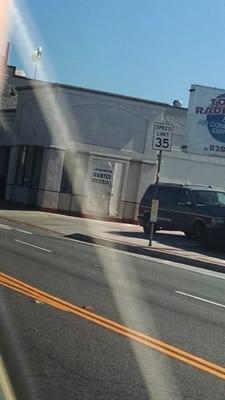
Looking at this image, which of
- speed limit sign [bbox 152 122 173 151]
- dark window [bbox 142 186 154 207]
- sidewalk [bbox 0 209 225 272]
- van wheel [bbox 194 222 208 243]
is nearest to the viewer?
sidewalk [bbox 0 209 225 272]

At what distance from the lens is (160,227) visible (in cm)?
2128

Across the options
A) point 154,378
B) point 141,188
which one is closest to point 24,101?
point 141,188

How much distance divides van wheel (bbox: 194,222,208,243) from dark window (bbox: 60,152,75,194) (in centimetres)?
819

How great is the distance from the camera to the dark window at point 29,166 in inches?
1075

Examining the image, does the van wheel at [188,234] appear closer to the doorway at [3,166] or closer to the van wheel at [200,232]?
the van wheel at [200,232]

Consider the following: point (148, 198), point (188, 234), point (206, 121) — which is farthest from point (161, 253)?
point (206, 121)

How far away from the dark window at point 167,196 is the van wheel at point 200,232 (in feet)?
4.80

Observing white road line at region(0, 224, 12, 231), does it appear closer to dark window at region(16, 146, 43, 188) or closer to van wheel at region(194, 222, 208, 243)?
van wheel at region(194, 222, 208, 243)

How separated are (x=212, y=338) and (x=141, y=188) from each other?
20.3m

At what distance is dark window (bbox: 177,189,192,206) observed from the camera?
2038 centimetres

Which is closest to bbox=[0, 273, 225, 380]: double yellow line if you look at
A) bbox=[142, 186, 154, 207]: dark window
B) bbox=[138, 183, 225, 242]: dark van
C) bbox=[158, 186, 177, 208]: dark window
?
bbox=[138, 183, 225, 242]: dark van

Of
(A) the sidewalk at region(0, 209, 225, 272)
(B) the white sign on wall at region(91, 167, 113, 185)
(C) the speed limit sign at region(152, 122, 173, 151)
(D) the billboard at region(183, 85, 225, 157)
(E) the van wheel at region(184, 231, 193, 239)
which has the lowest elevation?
(A) the sidewalk at region(0, 209, 225, 272)

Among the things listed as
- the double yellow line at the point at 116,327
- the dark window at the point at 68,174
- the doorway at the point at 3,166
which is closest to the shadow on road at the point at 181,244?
the dark window at the point at 68,174

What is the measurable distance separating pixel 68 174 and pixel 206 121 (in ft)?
23.9
